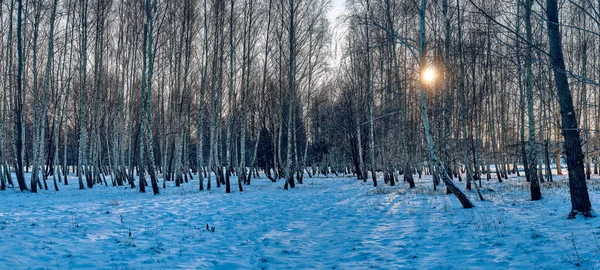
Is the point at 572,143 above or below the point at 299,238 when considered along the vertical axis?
above

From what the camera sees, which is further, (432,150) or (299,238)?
(432,150)

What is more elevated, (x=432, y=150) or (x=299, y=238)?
(x=432, y=150)

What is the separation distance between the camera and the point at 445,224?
743 cm

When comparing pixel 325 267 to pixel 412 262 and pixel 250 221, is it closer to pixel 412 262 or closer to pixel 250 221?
pixel 412 262

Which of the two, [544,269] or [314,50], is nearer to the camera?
[544,269]

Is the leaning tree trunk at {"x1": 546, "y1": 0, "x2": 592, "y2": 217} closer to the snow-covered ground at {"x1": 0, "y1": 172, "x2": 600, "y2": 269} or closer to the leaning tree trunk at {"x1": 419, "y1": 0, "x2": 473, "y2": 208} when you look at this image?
the snow-covered ground at {"x1": 0, "y1": 172, "x2": 600, "y2": 269}

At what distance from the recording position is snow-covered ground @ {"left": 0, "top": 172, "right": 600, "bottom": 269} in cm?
495

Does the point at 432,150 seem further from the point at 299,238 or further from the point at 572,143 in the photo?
the point at 299,238

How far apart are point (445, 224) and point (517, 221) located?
1408 mm

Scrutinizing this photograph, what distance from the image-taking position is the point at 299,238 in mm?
6863

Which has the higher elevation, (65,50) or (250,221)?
(65,50)

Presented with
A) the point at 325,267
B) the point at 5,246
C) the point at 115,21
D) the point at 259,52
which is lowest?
the point at 325,267

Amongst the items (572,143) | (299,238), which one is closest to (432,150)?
(572,143)

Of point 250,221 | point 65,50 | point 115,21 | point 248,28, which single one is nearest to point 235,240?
point 250,221
